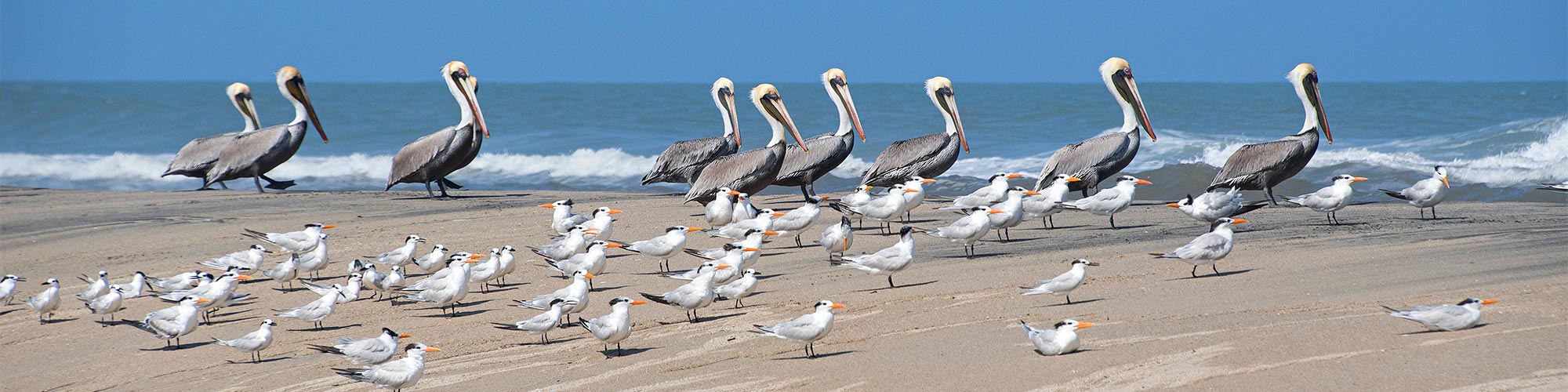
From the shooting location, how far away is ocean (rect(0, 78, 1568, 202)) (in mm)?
20781

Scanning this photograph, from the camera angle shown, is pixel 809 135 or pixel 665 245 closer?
pixel 665 245

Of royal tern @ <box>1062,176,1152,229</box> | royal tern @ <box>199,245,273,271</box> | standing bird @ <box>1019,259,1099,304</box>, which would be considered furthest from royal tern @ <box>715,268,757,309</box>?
royal tern @ <box>199,245,273,271</box>

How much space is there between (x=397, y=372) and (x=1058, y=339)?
342 centimetres

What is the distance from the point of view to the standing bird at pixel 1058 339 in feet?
21.1

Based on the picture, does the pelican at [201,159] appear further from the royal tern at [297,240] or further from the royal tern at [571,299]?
the royal tern at [571,299]

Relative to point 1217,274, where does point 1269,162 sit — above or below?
above

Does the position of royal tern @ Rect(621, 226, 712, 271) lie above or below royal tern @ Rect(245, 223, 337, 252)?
below

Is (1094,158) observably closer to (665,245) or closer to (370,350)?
(665,245)

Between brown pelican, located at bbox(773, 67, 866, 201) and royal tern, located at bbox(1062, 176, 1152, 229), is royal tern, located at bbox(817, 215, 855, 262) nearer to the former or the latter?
royal tern, located at bbox(1062, 176, 1152, 229)

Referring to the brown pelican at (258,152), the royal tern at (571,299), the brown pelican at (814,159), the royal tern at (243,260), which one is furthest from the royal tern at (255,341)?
the brown pelican at (258,152)

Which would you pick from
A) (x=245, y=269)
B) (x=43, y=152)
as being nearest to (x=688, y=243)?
(x=245, y=269)

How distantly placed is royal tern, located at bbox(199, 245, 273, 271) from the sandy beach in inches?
7.4

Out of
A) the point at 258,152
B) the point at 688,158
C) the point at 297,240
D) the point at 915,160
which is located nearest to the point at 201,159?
the point at 258,152

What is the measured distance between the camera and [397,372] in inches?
268
